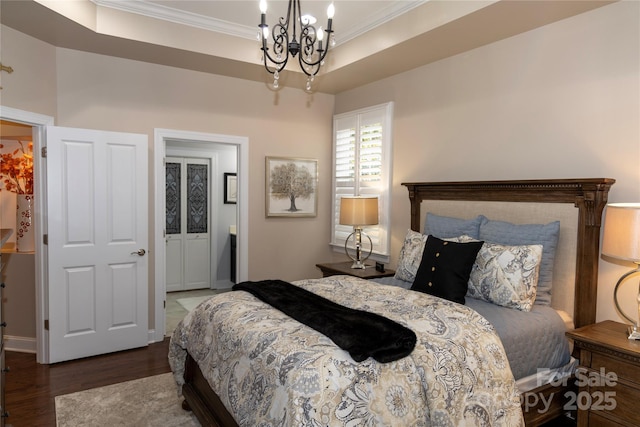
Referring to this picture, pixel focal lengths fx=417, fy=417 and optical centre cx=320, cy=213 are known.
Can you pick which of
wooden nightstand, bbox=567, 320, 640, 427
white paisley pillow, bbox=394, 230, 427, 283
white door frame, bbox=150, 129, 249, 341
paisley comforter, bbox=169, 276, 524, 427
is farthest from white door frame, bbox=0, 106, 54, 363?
wooden nightstand, bbox=567, 320, 640, 427

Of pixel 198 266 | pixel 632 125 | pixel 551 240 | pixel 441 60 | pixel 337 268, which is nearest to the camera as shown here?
pixel 632 125

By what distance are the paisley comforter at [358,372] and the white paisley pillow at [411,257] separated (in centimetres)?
85

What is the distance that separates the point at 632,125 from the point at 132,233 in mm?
4031

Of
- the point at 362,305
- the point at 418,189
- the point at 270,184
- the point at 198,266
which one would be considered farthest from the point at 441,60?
the point at 198,266

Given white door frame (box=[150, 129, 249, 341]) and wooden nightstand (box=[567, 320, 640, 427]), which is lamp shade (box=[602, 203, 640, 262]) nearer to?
wooden nightstand (box=[567, 320, 640, 427])

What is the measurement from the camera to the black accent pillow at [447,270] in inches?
110

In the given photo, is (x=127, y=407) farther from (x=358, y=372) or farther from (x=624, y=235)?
(x=624, y=235)

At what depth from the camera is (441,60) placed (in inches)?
152

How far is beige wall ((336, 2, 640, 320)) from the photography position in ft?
8.70

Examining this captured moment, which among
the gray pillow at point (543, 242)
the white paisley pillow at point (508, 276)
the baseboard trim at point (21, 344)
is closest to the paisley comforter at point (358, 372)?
the white paisley pillow at point (508, 276)

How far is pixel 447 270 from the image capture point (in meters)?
2.85

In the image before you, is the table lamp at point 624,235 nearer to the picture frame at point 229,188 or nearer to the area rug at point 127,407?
the area rug at point 127,407

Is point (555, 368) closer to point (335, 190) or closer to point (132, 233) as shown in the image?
point (335, 190)

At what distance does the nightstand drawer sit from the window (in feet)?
7.65
